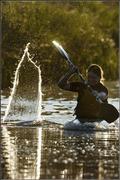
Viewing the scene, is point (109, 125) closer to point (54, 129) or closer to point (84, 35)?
point (54, 129)

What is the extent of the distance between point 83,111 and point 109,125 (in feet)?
2.59

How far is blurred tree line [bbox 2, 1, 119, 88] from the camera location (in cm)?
2983

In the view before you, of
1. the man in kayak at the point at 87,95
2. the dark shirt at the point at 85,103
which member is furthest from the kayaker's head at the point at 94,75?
the dark shirt at the point at 85,103

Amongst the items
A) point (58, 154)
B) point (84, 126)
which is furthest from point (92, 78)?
point (58, 154)

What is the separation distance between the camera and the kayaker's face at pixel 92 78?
51.7 feet

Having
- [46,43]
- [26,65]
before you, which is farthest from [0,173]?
[46,43]

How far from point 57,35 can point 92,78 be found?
74.1 ft

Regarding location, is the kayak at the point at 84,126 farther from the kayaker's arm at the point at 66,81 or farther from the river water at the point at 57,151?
the kayaker's arm at the point at 66,81

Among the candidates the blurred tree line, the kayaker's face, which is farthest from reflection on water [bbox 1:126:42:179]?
the blurred tree line

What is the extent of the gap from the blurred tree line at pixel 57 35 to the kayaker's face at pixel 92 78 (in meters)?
8.13

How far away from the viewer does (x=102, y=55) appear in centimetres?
4041

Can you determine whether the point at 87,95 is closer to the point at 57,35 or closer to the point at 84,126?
the point at 84,126

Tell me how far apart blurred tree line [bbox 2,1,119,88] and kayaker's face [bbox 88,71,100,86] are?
26.7 feet

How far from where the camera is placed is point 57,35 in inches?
1506
